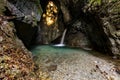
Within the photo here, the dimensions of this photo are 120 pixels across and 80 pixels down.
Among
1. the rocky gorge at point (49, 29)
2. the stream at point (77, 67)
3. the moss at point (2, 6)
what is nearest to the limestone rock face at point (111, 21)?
the rocky gorge at point (49, 29)

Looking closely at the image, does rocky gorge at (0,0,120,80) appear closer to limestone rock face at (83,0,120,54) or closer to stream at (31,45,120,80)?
limestone rock face at (83,0,120,54)

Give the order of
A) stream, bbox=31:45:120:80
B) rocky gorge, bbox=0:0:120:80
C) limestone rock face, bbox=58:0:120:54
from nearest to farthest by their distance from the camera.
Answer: rocky gorge, bbox=0:0:120:80
stream, bbox=31:45:120:80
limestone rock face, bbox=58:0:120:54

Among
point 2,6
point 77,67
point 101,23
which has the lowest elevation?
point 77,67

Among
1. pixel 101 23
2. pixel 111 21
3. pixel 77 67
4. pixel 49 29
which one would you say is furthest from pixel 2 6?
pixel 49 29

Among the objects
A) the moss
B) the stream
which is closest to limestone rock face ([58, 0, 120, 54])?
the stream

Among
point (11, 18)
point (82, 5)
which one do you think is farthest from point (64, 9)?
point (11, 18)

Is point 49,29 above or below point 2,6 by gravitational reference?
below

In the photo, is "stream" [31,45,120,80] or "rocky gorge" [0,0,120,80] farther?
"stream" [31,45,120,80]

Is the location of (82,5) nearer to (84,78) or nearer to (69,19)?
(69,19)

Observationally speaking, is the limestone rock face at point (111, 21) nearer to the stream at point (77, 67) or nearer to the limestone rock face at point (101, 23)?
the limestone rock face at point (101, 23)

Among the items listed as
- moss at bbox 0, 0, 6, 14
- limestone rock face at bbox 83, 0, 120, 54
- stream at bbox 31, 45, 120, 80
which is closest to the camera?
stream at bbox 31, 45, 120, 80

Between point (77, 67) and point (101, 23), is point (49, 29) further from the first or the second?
point (77, 67)

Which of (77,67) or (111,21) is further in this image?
(111,21)

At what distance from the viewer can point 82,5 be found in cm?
1576
